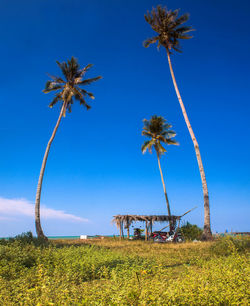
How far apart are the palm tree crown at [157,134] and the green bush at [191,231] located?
11041 mm

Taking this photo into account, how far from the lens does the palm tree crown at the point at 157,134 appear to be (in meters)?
35.0

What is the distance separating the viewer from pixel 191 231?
2648cm

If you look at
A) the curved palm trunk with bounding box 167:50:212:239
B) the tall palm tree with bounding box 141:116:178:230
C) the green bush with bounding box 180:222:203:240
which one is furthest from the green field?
the tall palm tree with bounding box 141:116:178:230

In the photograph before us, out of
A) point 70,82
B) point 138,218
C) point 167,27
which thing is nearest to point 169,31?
point 167,27

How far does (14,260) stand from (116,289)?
6435 millimetres

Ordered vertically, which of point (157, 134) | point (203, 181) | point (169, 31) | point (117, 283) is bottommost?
point (117, 283)

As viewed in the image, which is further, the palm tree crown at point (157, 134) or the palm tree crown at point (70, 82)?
the palm tree crown at point (157, 134)

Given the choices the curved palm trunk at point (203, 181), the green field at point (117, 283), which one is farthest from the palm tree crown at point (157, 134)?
the green field at point (117, 283)

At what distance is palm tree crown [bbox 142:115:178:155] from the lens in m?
35.0

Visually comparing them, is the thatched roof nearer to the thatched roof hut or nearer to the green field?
the thatched roof hut

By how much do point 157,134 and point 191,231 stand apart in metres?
14.3

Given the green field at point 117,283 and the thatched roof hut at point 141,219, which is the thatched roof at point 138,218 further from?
the green field at point 117,283

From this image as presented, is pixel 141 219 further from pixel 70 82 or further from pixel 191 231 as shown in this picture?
pixel 70 82

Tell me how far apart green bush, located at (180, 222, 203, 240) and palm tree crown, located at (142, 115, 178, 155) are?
11.0 meters
